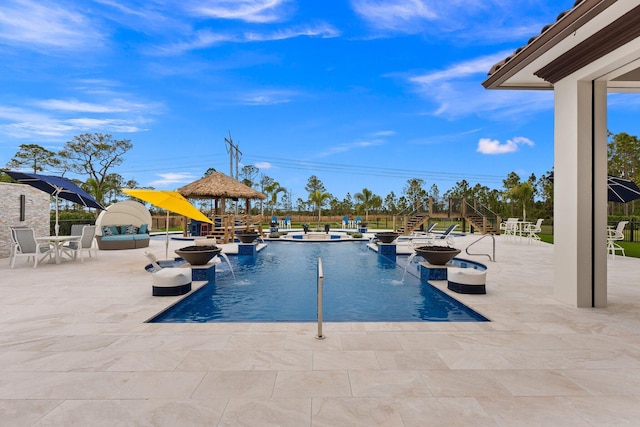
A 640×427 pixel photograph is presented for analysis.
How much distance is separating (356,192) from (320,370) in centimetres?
3893

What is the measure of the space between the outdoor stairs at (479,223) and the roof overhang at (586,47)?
50.5 feet

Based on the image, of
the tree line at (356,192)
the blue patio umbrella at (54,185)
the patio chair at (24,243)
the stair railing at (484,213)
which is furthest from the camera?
the tree line at (356,192)

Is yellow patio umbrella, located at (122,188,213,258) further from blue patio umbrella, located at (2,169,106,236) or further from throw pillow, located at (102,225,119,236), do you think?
throw pillow, located at (102,225,119,236)

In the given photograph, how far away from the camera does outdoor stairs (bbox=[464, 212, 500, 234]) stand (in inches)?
786

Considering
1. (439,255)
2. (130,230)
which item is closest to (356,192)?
(130,230)

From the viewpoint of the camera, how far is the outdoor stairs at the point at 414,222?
19727 mm

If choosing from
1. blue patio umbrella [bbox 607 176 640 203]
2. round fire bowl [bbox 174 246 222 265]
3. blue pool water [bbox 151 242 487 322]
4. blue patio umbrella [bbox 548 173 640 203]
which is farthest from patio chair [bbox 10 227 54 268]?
blue patio umbrella [bbox 607 176 640 203]

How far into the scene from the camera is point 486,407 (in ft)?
7.82

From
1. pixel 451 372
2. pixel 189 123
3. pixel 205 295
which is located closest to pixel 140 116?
pixel 189 123

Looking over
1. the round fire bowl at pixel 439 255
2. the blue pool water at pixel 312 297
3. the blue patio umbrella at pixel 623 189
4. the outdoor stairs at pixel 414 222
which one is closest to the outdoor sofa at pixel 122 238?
the blue pool water at pixel 312 297

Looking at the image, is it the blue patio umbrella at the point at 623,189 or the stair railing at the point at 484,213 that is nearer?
the blue patio umbrella at the point at 623,189

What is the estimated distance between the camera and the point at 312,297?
6.36 meters

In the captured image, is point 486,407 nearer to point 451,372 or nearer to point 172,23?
point 451,372

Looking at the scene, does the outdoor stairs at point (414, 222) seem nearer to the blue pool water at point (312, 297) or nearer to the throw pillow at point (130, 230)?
the blue pool water at point (312, 297)
